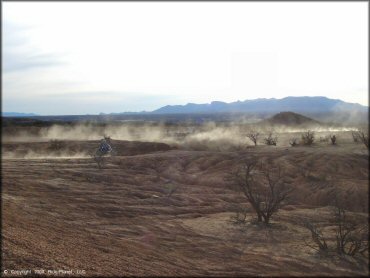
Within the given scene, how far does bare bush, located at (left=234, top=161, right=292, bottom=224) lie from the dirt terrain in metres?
0.72

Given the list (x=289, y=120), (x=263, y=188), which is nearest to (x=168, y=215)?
(x=263, y=188)

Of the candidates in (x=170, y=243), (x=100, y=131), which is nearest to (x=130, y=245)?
(x=170, y=243)

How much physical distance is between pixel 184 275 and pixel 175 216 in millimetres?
8887

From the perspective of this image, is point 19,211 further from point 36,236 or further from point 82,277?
point 82,277

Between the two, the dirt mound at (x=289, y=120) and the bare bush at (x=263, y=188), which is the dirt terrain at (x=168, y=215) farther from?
the dirt mound at (x=289, y=120)

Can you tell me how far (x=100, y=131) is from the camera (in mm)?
75875

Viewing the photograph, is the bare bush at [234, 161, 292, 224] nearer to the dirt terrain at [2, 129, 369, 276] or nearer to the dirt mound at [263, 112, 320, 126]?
the dirt terrain at [2, 129, 369, 276]

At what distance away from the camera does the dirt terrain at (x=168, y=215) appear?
11695 millimetres

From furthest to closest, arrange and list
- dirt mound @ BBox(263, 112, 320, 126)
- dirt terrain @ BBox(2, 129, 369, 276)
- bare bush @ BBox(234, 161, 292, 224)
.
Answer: dirt mound @ BBox(263, 112, 320, 126) → bare bush @ BBox(234, 161, 292, 224) → dirt terrain @ BBox(2, 129, 369, 276)

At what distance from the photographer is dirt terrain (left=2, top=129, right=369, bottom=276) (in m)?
11.7

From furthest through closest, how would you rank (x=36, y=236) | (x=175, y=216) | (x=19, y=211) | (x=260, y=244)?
(x=175, y=216), (x=260, y=244), (x=19, y=211), (x=36, y=236)

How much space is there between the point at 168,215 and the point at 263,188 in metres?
10.1

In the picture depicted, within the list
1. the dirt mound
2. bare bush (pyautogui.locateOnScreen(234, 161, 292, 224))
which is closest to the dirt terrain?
bare bush (pyautogui.locateOnScreen(234, 161, 292, 224))

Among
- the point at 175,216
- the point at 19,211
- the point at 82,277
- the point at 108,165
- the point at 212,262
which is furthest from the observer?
the point at 108,165
